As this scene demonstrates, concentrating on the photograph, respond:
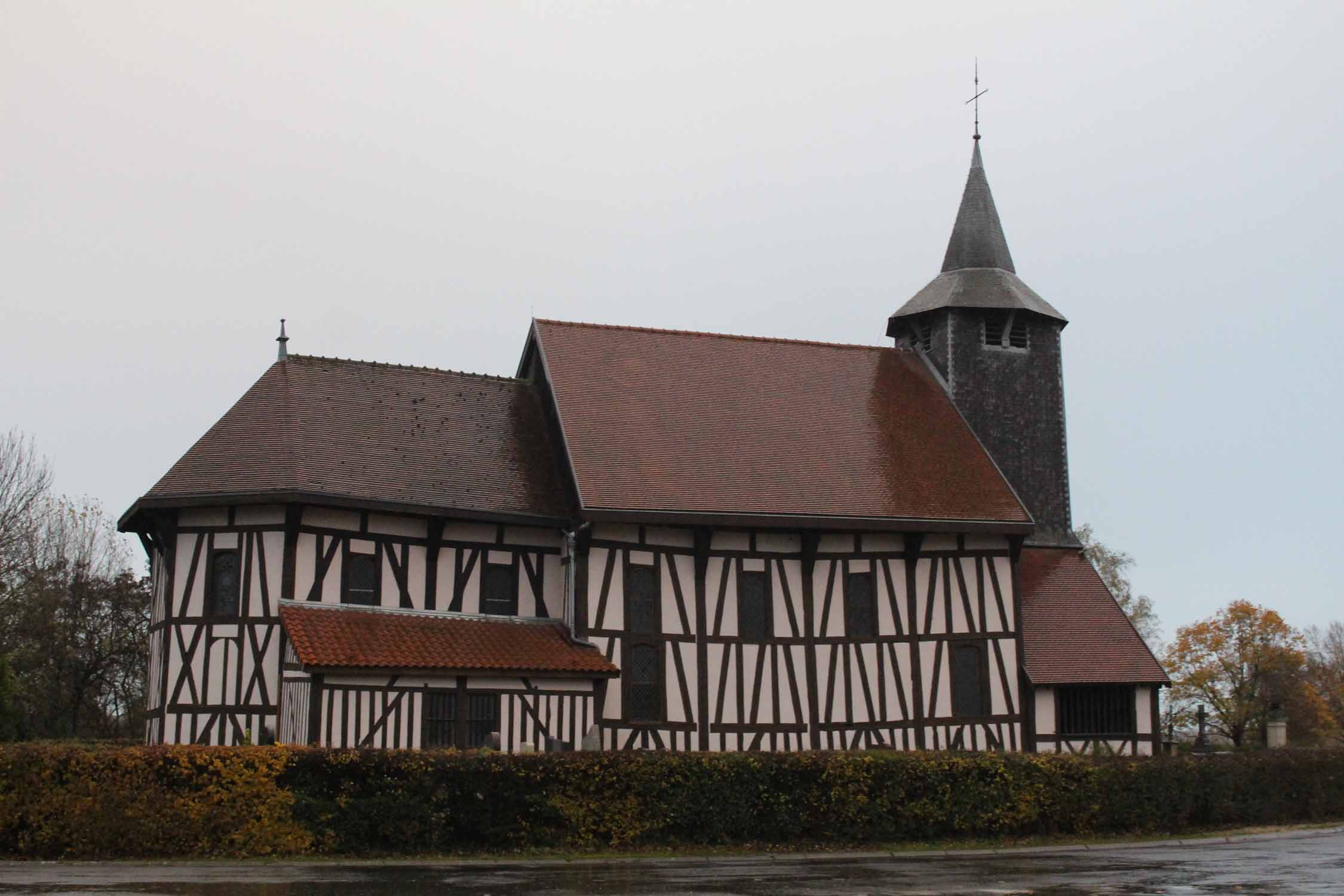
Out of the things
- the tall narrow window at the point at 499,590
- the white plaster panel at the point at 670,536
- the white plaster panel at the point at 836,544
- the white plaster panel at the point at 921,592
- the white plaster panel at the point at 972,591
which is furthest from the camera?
the white plaster panel at the point at 972,591

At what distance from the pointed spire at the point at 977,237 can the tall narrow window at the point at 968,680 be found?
37.9ft

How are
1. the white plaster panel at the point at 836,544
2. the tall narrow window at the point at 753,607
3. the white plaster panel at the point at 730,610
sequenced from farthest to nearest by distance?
the white plaster panel at the point at 836,544
the tall narrow window at the point at 753,607
the white plaster panel at the point at 730,610

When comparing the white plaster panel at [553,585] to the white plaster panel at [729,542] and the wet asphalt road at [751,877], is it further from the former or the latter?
the wet asphalt road at [751,877]

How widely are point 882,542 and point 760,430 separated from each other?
373cm

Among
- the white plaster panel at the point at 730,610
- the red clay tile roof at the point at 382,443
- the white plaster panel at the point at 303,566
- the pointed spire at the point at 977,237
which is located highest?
the pointed spire at the point at 977,237

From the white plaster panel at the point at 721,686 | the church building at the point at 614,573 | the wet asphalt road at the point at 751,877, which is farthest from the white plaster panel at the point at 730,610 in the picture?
the wet asphalt road at the point at 751,877

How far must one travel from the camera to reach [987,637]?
28.8 m

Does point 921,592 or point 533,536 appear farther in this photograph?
point 921,592

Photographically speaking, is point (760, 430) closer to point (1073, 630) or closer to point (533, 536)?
point (533, 536)

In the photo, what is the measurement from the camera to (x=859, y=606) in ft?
93.1

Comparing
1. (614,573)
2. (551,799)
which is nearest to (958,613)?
(614,573)

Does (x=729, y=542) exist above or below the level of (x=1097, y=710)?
above

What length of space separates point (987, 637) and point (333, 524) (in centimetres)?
1332

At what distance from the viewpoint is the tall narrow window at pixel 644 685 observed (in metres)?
26.5
